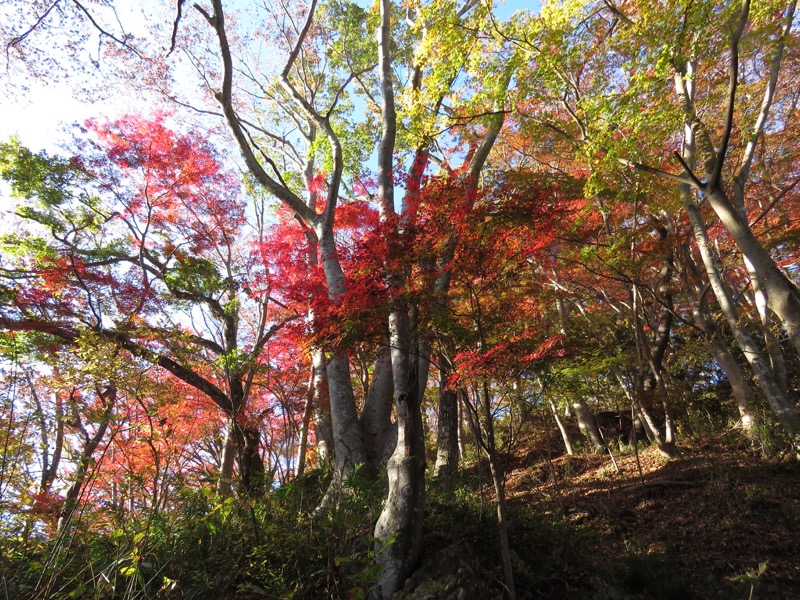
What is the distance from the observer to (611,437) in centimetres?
925

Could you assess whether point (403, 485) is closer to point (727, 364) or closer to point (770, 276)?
point (770, 276)

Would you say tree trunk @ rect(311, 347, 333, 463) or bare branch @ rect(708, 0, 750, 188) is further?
tree trunk @ rect(311, 347, 333, 463)

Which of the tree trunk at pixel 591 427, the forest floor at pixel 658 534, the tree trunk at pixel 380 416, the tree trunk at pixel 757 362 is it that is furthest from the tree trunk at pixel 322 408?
the tree trunk at pixel 757 362

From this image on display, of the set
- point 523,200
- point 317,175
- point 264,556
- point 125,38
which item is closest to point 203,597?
point 264,556

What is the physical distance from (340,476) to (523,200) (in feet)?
13.6

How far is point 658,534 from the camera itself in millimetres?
4645

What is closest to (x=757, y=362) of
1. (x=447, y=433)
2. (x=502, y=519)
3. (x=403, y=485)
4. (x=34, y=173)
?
(x=447, y=433)

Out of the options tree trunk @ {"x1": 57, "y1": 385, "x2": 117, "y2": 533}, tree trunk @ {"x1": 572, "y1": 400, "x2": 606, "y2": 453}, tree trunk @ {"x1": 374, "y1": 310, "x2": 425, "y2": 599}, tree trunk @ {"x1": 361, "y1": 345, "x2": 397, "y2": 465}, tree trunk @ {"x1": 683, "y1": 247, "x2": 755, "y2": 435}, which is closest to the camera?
tree trunk @ {"x1": 57, "y1": 385, "x2": 117, "y2": 533}

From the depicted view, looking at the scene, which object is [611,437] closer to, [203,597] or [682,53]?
[682,53]

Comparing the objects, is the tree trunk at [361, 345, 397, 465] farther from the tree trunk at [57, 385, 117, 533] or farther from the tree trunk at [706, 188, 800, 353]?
the tree trunk at [706, 188, 800, 353]

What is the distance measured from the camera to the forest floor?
11.7ft

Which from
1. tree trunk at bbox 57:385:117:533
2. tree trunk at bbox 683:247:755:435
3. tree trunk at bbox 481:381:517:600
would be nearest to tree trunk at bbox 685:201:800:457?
tree trunk at bbox 683:247:755:435

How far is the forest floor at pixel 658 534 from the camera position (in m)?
3.57

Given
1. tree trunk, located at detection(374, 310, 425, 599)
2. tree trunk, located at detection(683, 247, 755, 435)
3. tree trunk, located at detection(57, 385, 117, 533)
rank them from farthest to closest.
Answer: tree trunk, located at detection(683, 247, 755, 435) < tree trunk, located at detection(374, 310, 425, 599) < tree trunk, located at detection(57, 385, 117, 533)
